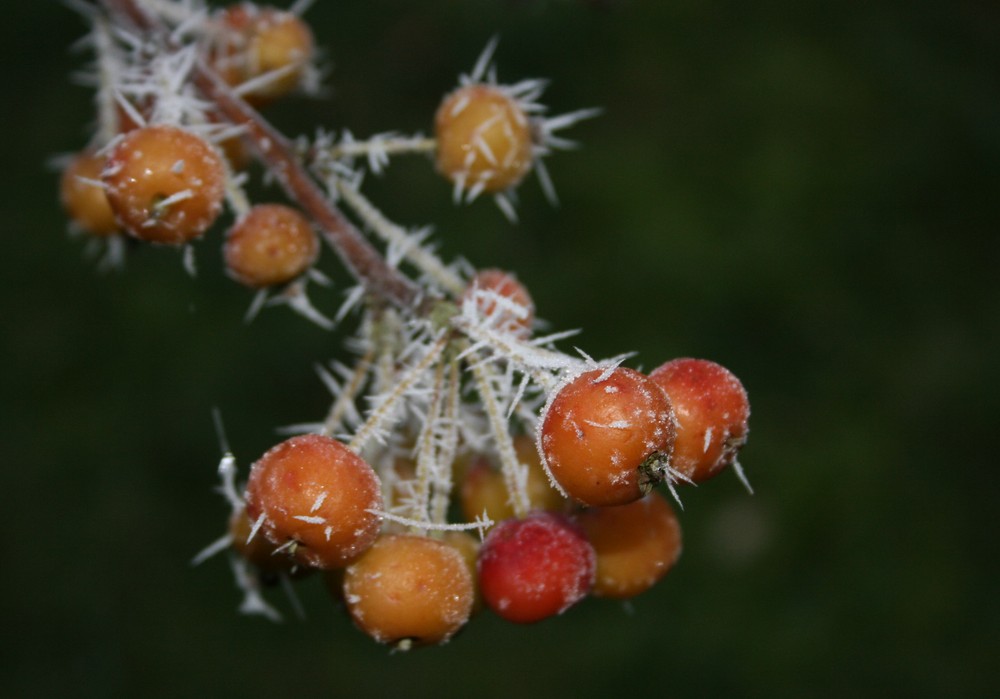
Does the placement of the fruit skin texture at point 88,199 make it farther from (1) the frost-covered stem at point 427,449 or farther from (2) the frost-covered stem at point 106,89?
(1) the frost-covered stem at point 427,449

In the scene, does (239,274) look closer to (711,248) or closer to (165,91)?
(165,91)

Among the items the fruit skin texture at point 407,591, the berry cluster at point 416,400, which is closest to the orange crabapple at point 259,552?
the berry cluster at point 416,400

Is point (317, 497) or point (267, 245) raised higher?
point (267, 245)

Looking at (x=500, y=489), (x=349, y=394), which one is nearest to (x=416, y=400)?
(x=349, y=394)

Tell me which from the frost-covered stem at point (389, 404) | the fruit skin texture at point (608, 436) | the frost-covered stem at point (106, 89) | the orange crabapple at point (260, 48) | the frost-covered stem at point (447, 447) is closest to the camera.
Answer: the fruit skin texture at point (608, 436)

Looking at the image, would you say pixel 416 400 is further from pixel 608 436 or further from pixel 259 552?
pixel 608 436
